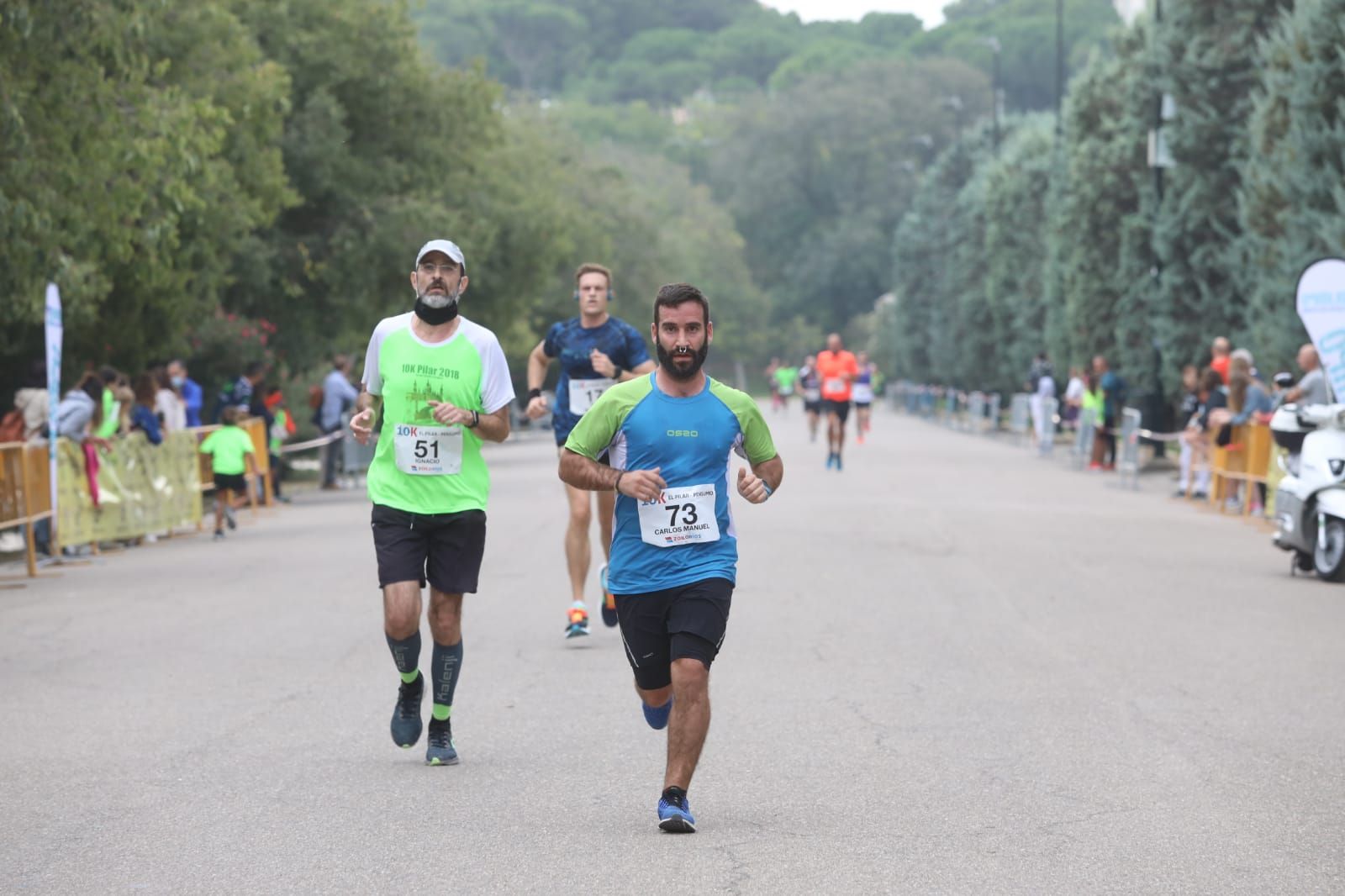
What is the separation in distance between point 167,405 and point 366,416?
16465mm

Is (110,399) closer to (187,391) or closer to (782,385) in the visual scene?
(187,391)

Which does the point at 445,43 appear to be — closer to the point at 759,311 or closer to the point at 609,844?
the point at 759,311

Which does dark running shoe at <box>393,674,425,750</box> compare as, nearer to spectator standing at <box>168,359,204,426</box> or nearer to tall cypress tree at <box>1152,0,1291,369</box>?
spectator standing at <box>168,359,204,426</box>

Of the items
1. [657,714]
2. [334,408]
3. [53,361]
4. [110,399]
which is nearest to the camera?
[657,714]

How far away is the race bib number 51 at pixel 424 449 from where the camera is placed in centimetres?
851

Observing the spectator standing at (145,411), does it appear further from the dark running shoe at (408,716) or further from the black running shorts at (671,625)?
the black running shorts at (671,625)

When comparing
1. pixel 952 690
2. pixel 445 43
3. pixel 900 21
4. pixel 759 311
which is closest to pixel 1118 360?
pixel 952 690

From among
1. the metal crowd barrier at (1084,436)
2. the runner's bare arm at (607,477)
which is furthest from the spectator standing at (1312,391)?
the metal crowd barrier at (1084,436)

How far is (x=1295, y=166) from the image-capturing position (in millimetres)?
27297

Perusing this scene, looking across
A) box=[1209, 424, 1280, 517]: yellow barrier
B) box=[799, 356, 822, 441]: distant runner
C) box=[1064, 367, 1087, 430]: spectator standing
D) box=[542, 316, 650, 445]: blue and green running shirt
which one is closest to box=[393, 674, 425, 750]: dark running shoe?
box=[542, 316, 650, 445]: blue and green running shirt

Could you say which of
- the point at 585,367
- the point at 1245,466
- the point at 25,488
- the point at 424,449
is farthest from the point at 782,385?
the point at 424,449

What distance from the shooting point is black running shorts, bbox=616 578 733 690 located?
23.6 feet

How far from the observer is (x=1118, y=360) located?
41656 mm

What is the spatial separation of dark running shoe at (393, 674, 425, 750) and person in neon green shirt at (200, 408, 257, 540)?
14234 millimetres
